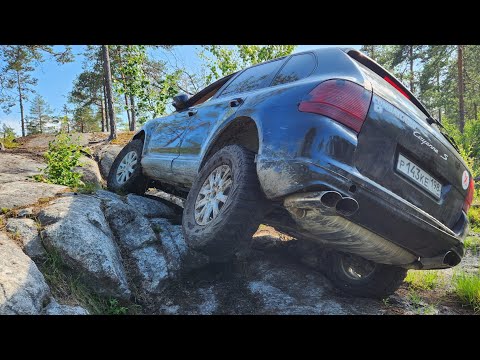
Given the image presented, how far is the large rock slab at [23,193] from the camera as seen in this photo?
11.9 feet

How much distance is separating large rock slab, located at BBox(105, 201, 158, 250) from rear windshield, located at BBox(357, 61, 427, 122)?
8.39ft

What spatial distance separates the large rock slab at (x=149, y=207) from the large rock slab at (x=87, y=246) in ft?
3.01

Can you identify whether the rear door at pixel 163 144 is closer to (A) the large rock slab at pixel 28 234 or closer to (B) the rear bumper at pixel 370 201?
(A) the large rock slab at pixel 28 234

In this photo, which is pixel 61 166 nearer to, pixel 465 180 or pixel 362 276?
pixel 362 276

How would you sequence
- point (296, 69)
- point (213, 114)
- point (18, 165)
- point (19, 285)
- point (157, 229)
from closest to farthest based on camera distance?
1. point (19, 285)
2. point (296, 69)
3. point (213, 114)
4. point (157, 229)
5. point (18, 165)

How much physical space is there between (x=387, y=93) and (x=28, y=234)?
10.1ft

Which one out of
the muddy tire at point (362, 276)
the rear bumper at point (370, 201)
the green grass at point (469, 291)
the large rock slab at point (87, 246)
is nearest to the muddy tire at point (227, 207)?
the rear bumper at point (370, 201)

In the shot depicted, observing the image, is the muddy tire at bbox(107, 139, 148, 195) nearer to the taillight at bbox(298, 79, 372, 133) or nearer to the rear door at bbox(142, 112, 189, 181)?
the rear door at bbox(142, 112, 189, 181)


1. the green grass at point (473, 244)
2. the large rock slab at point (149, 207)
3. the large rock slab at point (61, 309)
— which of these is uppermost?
the large rock slab at point (149, 207)

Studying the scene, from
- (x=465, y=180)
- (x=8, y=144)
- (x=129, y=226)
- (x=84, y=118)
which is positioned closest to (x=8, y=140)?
(x=8, y=144)

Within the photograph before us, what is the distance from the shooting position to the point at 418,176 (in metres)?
2.42

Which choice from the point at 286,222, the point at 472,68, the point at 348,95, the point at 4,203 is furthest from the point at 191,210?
the point at 472,68

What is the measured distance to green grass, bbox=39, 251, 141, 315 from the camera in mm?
2551
